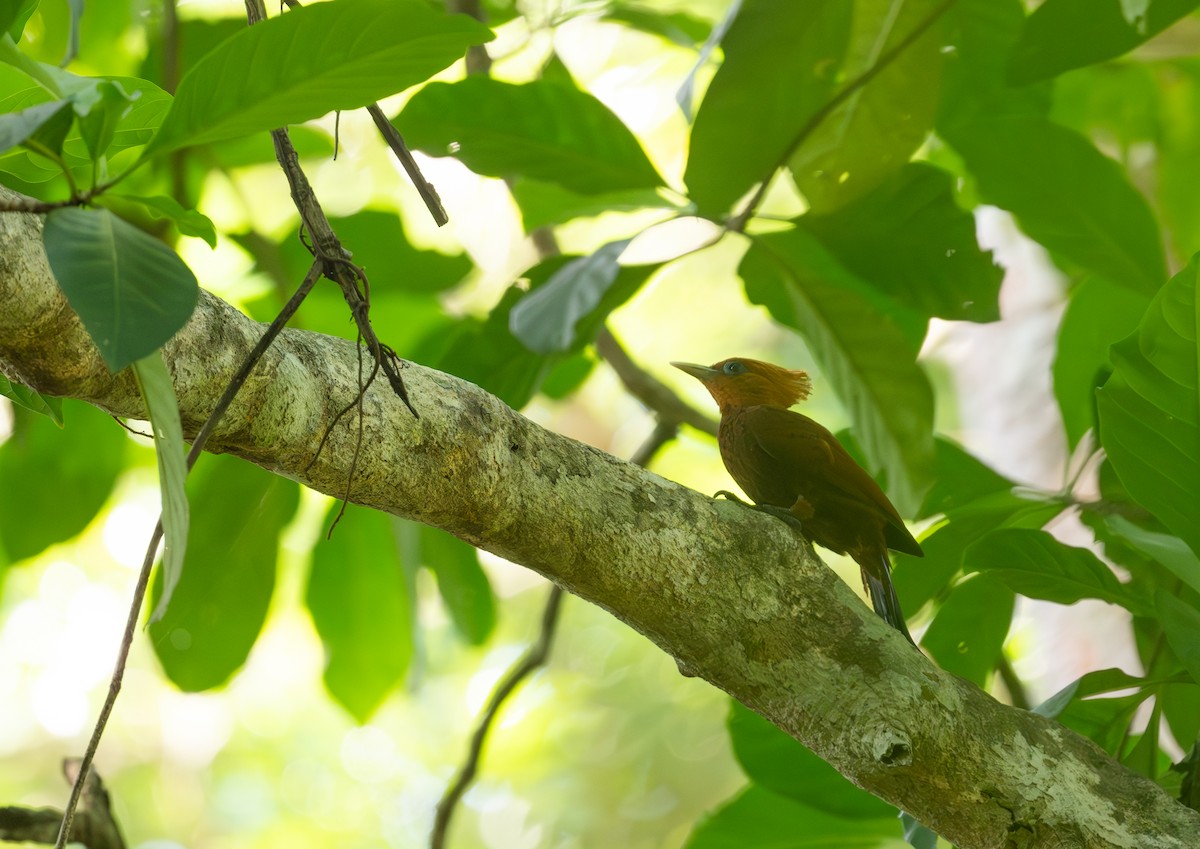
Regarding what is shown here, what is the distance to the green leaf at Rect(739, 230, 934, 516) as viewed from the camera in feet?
5.82

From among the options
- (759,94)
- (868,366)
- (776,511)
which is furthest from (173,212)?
(868,366)

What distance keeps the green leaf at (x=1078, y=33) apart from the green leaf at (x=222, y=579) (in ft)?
4.98

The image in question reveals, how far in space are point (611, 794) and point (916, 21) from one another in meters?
6.49

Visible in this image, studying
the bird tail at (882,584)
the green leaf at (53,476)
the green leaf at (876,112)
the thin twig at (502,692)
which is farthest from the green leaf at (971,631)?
the green leaf at (53,476)

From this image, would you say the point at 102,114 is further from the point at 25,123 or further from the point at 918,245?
the point at 918,245

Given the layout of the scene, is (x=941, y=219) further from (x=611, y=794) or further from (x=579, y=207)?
(x=611, y=794)

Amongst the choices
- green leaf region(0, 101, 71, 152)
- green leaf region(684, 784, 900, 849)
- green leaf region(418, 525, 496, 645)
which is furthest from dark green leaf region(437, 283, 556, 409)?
green leaf region(0, 101, 71, 152)

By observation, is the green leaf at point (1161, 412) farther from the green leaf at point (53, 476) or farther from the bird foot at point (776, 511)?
the green leaf at point (53, 476)

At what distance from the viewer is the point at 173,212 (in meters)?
0.89

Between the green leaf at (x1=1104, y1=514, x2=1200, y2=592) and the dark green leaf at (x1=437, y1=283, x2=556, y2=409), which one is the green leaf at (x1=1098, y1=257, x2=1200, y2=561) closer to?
the green leaf at (x1=1104, y1=514, x2=1200, y2=592)

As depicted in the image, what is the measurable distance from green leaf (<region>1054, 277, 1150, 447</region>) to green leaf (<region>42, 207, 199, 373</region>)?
165 cm

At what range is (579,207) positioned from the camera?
6.43ft

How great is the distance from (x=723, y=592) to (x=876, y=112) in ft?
3.56

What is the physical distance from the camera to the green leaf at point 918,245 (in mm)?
1772
